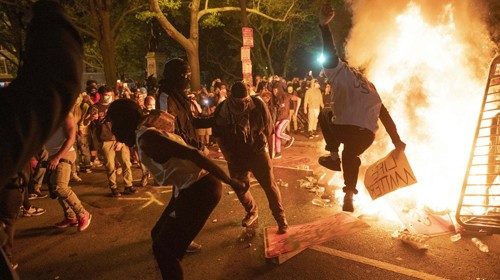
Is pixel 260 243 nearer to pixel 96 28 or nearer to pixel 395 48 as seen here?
pixel 395 48

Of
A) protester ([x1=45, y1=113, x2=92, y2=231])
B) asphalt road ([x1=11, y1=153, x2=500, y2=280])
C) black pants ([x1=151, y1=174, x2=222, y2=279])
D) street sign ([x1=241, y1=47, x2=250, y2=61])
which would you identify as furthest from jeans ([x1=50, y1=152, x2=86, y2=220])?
street sign ([x1=241, y1=47, x2=250, y2=61])

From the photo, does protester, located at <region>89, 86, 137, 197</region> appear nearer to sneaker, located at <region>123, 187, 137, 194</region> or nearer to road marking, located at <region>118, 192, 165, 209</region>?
sneaker, located at <region>123, 187, 137, 194</region>

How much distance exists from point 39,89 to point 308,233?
4.76 m

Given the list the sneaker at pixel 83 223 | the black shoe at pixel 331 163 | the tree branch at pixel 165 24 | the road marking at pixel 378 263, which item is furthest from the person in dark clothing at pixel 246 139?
the tree branch at pixel 165 24

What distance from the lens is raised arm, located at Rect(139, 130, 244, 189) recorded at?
117 inches

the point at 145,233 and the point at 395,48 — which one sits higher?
the point at 395,48

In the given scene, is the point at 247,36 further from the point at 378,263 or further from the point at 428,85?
the point at 378,263

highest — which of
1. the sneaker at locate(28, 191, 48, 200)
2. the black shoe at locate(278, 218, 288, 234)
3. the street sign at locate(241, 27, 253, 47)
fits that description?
the street sign at locate(241, 27, 253, 47)

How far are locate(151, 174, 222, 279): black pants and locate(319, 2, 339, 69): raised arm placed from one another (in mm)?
1495

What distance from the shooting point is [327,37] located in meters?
3.49

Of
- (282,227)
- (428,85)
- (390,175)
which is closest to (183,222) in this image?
(390,175)

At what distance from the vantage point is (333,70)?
3.56m

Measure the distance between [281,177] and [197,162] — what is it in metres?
5.94

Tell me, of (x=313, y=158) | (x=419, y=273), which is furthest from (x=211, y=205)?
(x=313, y=158)
